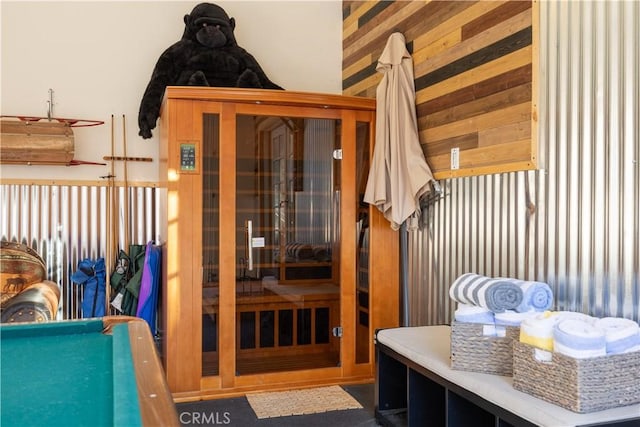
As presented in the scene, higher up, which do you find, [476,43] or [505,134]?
[476,43]

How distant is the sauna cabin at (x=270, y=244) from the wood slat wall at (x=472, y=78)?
22.9 inches

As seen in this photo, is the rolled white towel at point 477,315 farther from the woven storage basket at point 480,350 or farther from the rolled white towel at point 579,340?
the rolled white towel at point 579,340

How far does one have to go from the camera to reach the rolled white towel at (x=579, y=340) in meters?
1.90

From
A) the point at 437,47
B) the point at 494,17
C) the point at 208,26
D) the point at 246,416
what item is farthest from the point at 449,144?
the point at 208,26

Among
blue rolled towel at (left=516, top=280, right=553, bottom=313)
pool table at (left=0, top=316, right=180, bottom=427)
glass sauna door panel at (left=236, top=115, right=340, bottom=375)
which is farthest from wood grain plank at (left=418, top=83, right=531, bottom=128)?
pool table at (left=0, top=316, right=180, bottom=427)

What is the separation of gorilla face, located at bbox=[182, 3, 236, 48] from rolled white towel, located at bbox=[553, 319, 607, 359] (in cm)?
342

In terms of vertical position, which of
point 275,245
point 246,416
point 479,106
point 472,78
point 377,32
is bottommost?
point 246,416

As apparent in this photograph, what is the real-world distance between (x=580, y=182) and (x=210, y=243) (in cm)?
233

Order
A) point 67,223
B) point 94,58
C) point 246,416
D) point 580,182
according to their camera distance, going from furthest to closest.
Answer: point 94,58
point 67,223
point 246,416
point 580,182

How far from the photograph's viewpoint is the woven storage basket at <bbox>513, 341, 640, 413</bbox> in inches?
74.2

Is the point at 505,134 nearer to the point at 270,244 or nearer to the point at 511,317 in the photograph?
the point at 511,317

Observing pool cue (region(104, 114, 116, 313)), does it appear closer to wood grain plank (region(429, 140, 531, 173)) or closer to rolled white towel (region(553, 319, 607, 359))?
wood grain plank (region(429, 140, 531, 173))

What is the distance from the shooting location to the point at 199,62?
444cm

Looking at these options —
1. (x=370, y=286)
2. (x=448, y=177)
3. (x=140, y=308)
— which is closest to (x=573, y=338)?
(x=448, y=177)
